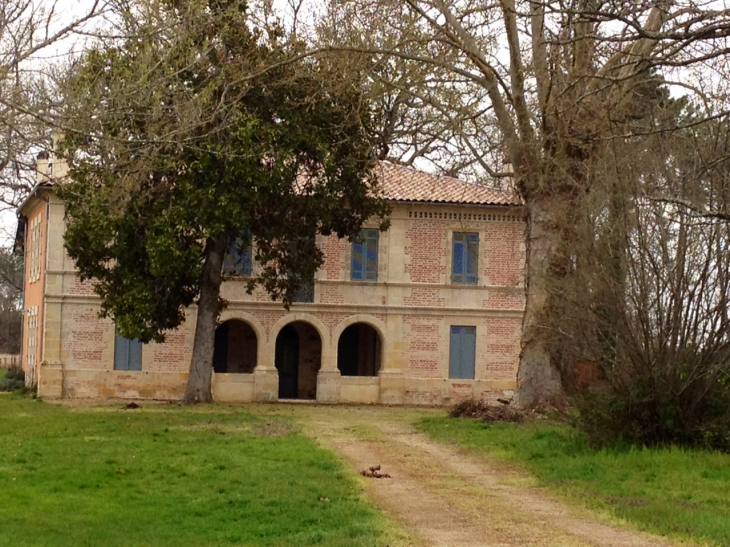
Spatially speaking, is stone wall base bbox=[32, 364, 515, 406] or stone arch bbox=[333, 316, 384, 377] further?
stone arch bbox=[333, 316, 384, 377]

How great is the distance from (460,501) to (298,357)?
74.3 ft

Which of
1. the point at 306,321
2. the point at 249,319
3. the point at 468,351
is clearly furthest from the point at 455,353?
the point at 249,319

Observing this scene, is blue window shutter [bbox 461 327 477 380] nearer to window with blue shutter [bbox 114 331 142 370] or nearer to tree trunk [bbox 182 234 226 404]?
tree trunk [bbox 182 234 226 404]

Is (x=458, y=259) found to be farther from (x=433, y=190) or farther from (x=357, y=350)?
(x=357, y=350)

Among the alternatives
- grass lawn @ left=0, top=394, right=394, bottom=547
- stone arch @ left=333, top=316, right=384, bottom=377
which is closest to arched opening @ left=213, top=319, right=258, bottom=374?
stone arch @ left=333, top=316, right=384, bottom=377

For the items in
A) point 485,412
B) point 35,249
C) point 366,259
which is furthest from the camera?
point 35,249

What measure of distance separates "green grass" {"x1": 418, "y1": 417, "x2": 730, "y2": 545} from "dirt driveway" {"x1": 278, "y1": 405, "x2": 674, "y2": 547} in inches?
12.8

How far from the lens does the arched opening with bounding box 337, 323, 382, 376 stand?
3397cm

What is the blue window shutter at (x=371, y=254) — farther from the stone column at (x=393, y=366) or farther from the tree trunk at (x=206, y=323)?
the tree trunk at (x=206, y=323)

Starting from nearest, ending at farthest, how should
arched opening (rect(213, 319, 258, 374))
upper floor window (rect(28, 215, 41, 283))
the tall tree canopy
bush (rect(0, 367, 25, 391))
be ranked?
the tall tree canopy, upper floor window (rect(28, 215, 41, 283)), arched opening (rect(213, 319, 258, 374)), bush (rect(0, 367, 25, 391))

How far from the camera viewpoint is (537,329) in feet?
67.8

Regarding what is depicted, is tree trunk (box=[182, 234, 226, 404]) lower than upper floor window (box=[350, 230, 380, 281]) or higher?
lower

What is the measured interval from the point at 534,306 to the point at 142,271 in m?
9.34

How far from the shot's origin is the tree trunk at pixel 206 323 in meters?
26.6
